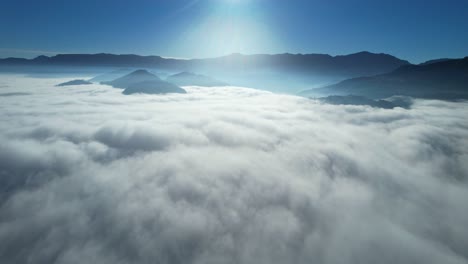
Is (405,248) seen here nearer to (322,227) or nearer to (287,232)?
(322,227)

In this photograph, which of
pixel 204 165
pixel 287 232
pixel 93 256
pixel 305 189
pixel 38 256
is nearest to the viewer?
pixel 38 256

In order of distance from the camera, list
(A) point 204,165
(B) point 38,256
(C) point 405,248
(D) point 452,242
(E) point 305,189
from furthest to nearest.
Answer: (A) point 204,165
(E) point 305,189
(D) point 452,242
(C) point 405,248
(B) point 38,256

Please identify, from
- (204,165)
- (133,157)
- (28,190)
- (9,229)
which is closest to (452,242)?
(204,165)

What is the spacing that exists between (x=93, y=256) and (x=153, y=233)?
24.7ft

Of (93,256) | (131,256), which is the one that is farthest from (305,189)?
(93,256)

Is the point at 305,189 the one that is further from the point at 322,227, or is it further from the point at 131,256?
the point at 131,256

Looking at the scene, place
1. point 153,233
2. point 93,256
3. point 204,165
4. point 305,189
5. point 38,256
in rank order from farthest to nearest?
point 204,165
point 305,189
point 153,233
point 93,256
point 38,256

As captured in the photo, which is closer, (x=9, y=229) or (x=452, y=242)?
(x=9, y=229)

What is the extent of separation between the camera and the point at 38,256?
89.4 feet

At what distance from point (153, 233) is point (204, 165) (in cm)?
1744

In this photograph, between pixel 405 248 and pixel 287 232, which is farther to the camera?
pixel 405 248

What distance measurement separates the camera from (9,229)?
97.1ft

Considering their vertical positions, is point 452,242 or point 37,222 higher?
point 37,222

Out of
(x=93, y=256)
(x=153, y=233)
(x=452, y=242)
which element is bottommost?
(x=452, y=242)
